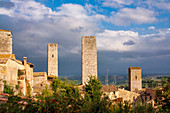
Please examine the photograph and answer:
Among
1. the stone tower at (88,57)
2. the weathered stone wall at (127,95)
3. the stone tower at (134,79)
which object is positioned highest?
the stone tower at (88,57)

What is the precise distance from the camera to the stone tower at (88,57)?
34219 mm

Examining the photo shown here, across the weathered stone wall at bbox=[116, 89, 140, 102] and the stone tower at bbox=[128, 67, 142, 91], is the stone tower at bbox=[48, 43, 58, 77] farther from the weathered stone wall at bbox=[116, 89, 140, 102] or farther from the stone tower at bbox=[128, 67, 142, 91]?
the stone tower at bbox=[128, 67, 142, 91]

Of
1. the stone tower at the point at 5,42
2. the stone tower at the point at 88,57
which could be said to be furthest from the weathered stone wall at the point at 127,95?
the stone tower at the point at 5,42

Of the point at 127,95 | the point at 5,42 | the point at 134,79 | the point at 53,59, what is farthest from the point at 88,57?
the point at 134,79

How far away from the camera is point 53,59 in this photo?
1822 inches

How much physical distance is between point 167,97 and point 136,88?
129 ft

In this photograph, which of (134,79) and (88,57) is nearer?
(88,57)

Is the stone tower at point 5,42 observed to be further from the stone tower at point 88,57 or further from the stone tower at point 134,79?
the stone tower at point 134,79

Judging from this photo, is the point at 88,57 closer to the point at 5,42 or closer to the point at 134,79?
the point at 5,42

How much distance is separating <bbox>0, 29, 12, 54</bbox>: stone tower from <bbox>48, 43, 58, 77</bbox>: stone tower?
83.5 ft

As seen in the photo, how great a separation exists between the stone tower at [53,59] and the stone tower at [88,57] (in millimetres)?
13512

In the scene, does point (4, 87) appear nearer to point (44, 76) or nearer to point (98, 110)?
point (98, 110)

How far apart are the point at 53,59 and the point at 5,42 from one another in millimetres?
25990

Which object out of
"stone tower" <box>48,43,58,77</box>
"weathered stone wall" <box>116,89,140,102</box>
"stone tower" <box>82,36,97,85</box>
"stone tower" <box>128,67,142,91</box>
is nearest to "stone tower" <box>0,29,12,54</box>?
"stone tower" <box>82,36,97,85</box>
